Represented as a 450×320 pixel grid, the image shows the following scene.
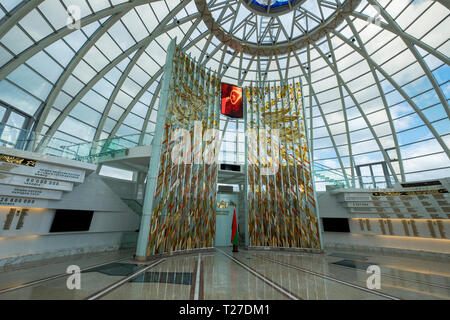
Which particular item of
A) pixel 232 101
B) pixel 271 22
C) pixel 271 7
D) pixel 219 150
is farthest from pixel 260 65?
pixel 219 150

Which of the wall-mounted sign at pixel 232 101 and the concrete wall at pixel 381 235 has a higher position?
the wall-mounted sign at pixel 232 101

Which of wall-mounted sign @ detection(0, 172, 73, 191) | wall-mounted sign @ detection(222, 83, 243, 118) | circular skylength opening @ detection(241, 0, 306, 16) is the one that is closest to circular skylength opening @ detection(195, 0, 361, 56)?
circular skylength opening @ detection(241, 0, 306, 16)

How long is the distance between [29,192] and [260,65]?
22.4 m

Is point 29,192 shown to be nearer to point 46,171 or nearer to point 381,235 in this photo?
point 46,171

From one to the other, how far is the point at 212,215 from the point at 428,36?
2162 cm

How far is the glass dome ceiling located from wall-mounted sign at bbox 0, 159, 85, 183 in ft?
17.3

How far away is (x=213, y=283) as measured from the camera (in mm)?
6707

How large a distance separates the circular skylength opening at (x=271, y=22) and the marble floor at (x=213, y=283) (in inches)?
733

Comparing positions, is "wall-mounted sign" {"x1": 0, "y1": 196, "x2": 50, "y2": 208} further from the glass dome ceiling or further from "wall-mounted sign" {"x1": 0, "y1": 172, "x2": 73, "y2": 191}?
the glass dome ceiling

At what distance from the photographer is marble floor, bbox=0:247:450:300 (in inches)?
214

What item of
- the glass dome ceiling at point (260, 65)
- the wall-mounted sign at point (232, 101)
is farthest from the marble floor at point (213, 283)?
the wall-mounted sign at point (232, 101)

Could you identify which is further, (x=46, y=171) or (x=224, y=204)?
(x=224, y=204)

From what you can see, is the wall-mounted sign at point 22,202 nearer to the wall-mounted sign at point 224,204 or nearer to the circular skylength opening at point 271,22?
the wall-mounted sign at point 224,204

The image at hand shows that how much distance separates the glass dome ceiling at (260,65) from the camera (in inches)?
533
